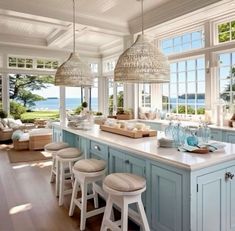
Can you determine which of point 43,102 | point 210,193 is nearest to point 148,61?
point 210,193

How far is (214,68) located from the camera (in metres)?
4.96

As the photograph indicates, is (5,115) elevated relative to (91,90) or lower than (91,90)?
lower

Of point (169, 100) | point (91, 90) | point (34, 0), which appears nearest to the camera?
point (34, 0)

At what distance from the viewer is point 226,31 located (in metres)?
4.78

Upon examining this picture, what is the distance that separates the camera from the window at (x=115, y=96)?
854 cm

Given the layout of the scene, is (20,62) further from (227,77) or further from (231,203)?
(231,203)

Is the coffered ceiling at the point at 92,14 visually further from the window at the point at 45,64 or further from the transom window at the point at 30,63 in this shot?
the window at the point at 45,64

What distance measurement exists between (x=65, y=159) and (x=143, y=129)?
1.12 m

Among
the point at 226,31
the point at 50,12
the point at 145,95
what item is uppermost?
the point at 50,12

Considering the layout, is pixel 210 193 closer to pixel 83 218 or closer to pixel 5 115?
pixel 83 218

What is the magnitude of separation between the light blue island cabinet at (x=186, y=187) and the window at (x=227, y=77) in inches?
109

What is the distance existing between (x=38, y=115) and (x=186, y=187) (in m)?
10.3

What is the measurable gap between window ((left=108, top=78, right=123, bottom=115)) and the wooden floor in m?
4.33

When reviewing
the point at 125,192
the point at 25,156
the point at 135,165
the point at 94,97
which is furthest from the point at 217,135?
the point at 94,97
